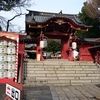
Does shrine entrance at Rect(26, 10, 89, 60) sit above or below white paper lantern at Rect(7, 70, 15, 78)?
above

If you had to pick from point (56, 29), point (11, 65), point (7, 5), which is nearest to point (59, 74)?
point (11, 65)

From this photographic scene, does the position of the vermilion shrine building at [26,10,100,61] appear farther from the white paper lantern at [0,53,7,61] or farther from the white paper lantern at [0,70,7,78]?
the white paper lantern at [0,70,7,78]

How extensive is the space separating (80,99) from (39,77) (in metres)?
4.62

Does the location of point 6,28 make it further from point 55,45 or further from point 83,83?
point 83,83

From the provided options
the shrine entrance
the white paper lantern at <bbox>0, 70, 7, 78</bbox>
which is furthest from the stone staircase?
the shrine entrance

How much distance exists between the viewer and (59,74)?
41.0 ft

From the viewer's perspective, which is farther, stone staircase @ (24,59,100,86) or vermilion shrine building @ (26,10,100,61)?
vermilion shrine building @ (26,10,100,61)

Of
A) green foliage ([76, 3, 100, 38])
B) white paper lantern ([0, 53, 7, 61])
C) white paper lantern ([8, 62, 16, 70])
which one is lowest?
white paper lantern ([8, 62, 16, 70])

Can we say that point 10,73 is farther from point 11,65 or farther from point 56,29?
point 56,29

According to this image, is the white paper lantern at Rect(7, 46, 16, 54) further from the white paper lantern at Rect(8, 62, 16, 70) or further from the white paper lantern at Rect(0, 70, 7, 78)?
the white paper lantern at Rect(0, 70, 7, 78)

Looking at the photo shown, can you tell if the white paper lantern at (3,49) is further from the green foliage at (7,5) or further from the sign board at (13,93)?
the green foliage at (7,5)

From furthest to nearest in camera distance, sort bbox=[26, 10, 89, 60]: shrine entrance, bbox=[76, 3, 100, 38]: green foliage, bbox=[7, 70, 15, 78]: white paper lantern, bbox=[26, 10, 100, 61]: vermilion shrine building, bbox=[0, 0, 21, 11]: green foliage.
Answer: bbox=[76, 3, 100, 38]: green foliage
bbox=[0, 0, 21, 11]: green foliage
bbox=[26, 10, 100, 61]: vermilion shrine building
bbox=[26, 10, 89, 60]: shrine entrance
bbox=[7, 70, 15, 78]: white paper lantern

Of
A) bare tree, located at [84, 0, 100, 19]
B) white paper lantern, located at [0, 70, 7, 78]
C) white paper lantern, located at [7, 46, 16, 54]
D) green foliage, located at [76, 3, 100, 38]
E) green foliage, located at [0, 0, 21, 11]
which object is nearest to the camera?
white paper lantern, located at [0, 70, 7, 78]

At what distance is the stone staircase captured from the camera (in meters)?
11.5
